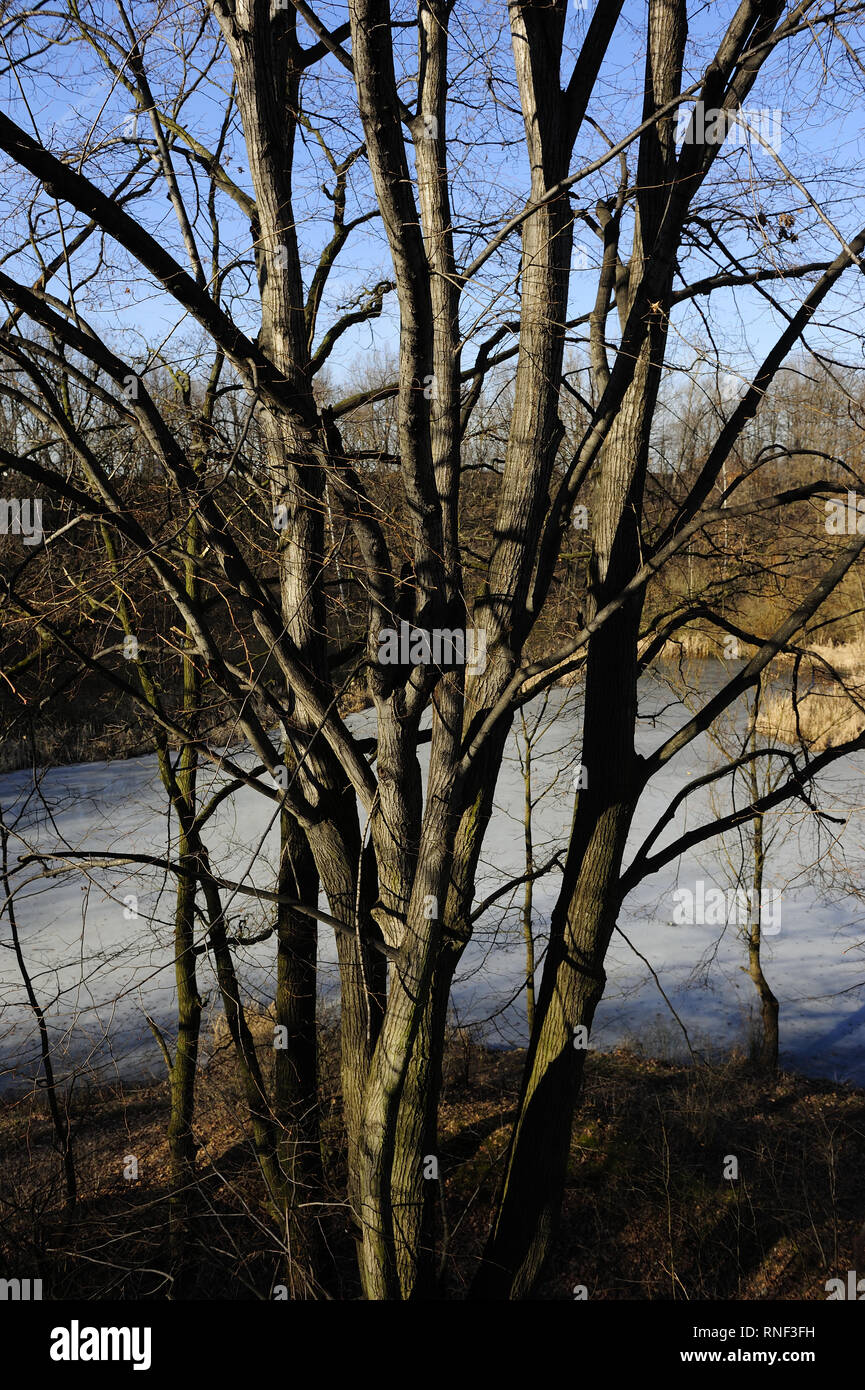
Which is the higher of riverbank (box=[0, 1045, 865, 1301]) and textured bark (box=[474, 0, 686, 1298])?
textured bark (box=[474, 0, 686, 1298])

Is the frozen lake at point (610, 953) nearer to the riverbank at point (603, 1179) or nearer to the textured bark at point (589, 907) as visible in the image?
the riverbank at point (603, 1179)

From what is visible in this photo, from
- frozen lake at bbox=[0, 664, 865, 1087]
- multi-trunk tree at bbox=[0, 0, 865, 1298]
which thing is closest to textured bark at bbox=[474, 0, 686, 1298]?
multi-trunk tree at bbox=[0, 0, 865, 1298]

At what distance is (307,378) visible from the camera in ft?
12.3

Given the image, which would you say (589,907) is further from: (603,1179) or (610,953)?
(610,953)

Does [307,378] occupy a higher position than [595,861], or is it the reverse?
[307,378]

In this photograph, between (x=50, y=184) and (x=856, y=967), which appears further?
(x=856, y=967)

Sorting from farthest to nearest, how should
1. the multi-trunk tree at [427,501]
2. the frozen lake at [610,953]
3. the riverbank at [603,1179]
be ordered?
the frozen lake at [610,953] → the riverbank at [603,1179] → the multi-trunk tree at [427,501]

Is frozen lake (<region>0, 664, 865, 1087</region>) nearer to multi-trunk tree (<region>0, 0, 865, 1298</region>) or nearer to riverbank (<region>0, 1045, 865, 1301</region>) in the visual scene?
riverbank (<region>0, 1045, 865, 1301</region>)

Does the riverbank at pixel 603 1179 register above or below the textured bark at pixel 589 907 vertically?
below

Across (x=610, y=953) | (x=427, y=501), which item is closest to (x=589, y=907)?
(x=427, y=501)

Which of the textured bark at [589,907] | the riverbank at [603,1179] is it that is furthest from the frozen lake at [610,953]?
the textured bark at [589,907]

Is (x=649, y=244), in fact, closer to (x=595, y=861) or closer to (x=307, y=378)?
(x=307, y=378)
